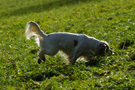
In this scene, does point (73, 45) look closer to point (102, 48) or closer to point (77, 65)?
point (77, 65)

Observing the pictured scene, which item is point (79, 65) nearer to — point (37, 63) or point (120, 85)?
point (37, 63)

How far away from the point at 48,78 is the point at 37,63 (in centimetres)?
115

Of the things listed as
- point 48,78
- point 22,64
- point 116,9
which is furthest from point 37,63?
point 116,9

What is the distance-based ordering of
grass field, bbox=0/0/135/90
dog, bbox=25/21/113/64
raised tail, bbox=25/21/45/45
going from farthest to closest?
raised tail, bbox=25/21/45/45 < dog, bbox=25/21/113/64 < grass field, bbox=0/0/135/90

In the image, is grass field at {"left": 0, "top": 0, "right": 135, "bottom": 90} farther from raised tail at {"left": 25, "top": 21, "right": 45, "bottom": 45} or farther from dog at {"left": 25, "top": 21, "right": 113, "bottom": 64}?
raised tail at {"left": 25, "top": 21, "right": 45, "bottom": 45}

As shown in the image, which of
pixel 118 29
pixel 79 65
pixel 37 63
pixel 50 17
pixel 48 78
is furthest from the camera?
pixel 50 17

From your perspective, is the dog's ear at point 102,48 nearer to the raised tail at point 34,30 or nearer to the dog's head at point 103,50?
the dog's head at point 103,50

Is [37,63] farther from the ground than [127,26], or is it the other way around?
[127,26]

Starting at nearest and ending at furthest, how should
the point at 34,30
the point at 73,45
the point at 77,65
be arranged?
the point at 77,65, the point at 73,45, the point at 34,30

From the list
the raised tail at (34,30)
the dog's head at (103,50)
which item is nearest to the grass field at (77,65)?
the dog's head at (103,50)

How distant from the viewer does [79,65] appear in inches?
266

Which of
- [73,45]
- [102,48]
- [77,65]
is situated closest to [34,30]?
[73,45]

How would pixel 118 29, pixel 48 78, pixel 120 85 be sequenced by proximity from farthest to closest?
pixel 118 29
pixel 48 78
pixel 120 85

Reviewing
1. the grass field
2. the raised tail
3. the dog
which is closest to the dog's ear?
the dog
